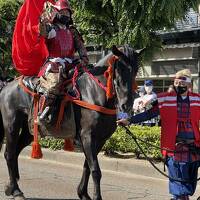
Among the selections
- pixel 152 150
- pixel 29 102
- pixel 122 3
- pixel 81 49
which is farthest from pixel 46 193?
pixel 122 3

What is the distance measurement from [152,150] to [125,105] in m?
4.31

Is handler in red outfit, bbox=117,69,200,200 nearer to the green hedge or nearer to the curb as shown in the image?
the curb

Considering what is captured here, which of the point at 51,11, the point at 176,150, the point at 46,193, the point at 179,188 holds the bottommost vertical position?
the point at 46,193

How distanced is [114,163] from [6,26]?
330 inches

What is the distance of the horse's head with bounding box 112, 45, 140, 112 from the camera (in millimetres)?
6363

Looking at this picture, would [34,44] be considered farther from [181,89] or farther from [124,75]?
[181,89]

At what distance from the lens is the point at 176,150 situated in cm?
620

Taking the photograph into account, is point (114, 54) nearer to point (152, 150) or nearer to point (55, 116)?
point (55, 116)

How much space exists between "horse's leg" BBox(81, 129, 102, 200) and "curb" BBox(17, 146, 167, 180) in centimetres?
336

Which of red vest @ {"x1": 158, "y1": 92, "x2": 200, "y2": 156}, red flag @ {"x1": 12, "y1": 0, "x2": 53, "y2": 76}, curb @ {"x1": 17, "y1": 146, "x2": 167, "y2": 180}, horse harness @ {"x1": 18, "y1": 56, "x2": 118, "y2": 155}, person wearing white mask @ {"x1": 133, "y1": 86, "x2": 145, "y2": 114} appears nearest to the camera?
red vest @ {"x1": 158, "y1": 92, "x2": 200, "y2": 156}

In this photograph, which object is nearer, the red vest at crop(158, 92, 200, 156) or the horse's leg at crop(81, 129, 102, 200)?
the red vest at crop(158, 92, 200, 156)

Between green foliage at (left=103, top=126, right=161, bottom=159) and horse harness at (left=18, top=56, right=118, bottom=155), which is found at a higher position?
horse harness at (left=18, top=56, right=118, bottom=155)

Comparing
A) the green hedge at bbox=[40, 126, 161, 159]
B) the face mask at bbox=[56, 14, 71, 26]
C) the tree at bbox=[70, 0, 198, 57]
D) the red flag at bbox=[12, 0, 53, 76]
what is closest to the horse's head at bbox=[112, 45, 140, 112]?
the face mask at bbox=[56, 14, 71, 26]

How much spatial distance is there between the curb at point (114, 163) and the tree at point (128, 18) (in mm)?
2732
